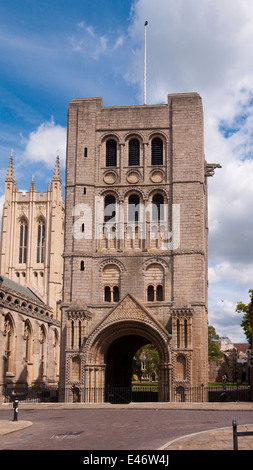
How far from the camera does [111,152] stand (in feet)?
141

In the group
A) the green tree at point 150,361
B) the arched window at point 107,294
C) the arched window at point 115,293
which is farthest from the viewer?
the green tree at point 150,361

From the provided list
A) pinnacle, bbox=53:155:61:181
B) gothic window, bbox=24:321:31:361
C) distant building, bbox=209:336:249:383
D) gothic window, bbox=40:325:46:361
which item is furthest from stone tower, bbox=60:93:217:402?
pinnacle, bbox=53:155:61:181

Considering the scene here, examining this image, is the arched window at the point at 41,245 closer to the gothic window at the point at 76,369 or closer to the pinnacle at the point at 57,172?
the pinnacle at the point at 57,172

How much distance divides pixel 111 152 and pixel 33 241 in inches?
2549

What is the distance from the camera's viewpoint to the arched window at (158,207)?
41062 mm

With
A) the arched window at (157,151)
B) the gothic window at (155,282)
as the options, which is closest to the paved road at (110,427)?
the gothic window at (155,282)

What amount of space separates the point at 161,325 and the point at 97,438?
2005 centimetres

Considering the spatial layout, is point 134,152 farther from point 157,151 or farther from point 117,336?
point 117,336

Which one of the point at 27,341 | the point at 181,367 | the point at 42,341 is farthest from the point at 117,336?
the point at 42,341

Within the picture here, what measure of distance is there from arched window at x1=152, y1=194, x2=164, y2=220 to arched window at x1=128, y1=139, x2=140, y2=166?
10.5 feet

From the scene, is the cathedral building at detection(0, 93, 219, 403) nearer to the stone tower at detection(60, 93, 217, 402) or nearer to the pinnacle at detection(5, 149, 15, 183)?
the stone tower at detection(60, 93, 217, 402)

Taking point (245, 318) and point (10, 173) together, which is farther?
point (10, 173)

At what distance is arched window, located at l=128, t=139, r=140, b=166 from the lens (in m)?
42.7

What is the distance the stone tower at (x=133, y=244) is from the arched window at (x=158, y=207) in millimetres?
74
